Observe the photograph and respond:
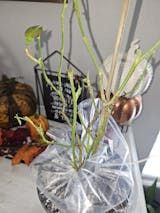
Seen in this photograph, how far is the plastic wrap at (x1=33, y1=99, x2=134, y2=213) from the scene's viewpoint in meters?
0.60

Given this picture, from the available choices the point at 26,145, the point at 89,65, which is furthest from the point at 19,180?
the point at 89,65

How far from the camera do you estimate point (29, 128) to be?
906mm

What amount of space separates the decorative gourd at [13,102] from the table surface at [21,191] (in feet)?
0.44

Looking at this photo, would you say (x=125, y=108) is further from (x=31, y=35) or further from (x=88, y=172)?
(x=31, y=35)

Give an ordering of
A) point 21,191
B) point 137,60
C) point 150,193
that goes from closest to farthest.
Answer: point 137,60 → point 21,191 → point 150,193

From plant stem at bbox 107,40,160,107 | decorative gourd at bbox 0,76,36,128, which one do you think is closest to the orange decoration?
decorative gourd at bbox 0,76,36,128

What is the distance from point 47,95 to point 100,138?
1.33ft

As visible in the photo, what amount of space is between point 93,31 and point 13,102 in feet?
1.11

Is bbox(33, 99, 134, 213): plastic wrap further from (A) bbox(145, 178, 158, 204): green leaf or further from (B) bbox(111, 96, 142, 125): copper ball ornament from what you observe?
(A) bbox(145, 178, 158, 204): green leaf

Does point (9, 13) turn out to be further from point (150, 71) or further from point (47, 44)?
point (150, 71)

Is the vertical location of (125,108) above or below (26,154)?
above

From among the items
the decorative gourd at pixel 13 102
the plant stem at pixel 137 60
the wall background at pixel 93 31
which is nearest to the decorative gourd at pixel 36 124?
the decorative gourd at pixel 13 102

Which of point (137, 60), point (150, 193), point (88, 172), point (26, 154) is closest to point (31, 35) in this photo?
point (137, 60)

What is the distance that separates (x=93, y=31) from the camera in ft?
3.07
